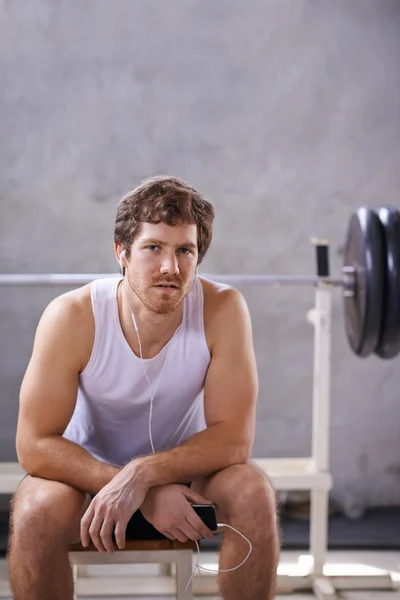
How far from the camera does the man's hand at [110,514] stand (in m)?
1.51

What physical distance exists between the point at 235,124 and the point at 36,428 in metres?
1.71

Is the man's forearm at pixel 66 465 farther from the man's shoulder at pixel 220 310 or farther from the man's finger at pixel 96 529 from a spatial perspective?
the man's shoulder at pixel 220 310

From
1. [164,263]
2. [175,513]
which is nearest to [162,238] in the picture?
[164,263]

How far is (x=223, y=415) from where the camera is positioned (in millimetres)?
1706

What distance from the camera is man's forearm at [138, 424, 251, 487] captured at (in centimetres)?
161

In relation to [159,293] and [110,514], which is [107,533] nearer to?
[110,514]

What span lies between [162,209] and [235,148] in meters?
1.38

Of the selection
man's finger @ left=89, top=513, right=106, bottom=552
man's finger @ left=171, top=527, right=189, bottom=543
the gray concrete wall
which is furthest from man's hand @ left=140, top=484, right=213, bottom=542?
the gray concrete wall

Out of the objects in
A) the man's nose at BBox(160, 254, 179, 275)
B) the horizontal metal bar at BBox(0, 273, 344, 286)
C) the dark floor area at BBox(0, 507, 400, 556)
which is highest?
the man's nose at BBox(160, 254, 179, 275)

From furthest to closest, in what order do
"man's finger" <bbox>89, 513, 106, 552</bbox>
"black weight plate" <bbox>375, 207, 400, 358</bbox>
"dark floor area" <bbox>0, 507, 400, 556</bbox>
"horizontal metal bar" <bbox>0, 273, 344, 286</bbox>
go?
"dark floor area" <bbox>0, 507, 400, 556</bbox> → "horizontal metal bar" <bbox>0, 273, 344, 286</bbox> → "black weight plate" <bbox>375, 207, 400, 358</bbox> → "man's finger" <bbox>89, 513, 106, 552</bbox>

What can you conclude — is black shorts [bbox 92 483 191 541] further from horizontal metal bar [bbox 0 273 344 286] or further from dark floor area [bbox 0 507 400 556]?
dark floor area [bbox 0 507 400 556]

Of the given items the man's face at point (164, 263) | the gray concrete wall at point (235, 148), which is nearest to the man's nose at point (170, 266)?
the man's face at point (164, 263)

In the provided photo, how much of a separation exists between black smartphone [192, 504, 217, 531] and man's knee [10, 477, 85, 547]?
0.26 meters

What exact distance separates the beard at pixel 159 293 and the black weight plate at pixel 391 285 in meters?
0.66
